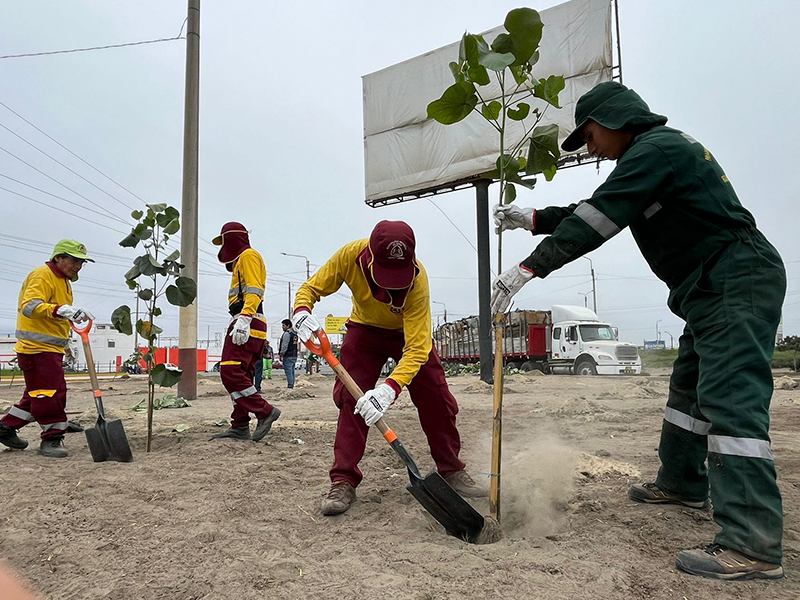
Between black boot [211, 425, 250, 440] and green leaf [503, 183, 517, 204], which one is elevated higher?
green leaf [503, 183, 517, 204]

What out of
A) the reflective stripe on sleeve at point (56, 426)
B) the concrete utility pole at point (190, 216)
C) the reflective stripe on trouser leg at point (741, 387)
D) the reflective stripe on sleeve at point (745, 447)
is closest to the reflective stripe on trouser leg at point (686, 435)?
the reflective stripe on trouser leg at point (741, 387)

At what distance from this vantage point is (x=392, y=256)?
297 cm

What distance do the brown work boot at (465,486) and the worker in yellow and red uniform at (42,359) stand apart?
3303mm

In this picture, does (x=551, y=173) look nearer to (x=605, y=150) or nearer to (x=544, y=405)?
(x=605, y=150)

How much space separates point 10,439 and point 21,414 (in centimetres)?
28

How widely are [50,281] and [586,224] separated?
4561mm

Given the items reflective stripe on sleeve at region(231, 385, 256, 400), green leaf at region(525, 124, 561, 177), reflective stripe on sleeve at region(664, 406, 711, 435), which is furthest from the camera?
reflective stripe on sleeve at region(231, 385, 256, 400)

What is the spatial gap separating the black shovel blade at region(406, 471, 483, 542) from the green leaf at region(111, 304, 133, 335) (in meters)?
3.20

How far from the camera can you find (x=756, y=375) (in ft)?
7.20

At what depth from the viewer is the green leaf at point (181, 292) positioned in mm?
4824

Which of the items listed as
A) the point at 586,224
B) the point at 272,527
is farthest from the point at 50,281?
the point at 586,224

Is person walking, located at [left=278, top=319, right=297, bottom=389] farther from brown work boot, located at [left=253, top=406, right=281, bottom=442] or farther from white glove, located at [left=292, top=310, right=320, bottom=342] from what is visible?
white glove, located at [left=292, top=310, right=320, bottom=342]

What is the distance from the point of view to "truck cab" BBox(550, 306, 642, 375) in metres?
19.9

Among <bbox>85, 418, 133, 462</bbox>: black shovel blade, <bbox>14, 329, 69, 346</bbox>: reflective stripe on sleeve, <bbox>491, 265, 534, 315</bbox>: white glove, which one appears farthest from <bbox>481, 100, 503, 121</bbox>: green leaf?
<bbox>14, 329, 69, 346</bbox>: reflective stripe on sleeve
